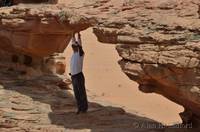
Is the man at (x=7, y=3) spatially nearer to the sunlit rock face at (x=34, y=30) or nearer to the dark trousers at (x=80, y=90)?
the sunlit rock face at (x=34, y=30)

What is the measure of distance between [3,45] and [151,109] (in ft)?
17.7

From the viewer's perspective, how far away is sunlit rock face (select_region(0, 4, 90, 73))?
976 centimetres

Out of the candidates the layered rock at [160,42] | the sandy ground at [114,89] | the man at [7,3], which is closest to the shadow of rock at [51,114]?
the sandy ground at [114,89]

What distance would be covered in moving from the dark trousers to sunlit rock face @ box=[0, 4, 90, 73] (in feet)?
3.24

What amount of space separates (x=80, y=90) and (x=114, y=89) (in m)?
10.1

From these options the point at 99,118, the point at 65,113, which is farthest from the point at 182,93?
the point at 65,113

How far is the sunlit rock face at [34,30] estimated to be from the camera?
9763mm

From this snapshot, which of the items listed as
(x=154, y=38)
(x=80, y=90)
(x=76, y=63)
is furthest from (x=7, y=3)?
(x=154, y=38)

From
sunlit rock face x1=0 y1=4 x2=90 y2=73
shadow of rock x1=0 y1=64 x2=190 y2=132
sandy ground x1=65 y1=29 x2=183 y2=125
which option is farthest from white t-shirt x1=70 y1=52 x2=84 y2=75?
sandy ground x1=65 y1=29 x2=183 y2=125

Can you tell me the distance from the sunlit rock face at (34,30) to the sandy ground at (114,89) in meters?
1.73

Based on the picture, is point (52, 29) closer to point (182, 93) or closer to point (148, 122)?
Answer: point (148, 122)

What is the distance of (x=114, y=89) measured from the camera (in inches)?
780

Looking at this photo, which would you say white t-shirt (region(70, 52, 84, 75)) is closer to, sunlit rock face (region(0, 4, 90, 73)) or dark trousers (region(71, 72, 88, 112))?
dark trousers (region(71, 72, 88, 112))

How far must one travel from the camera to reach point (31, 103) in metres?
10.5
